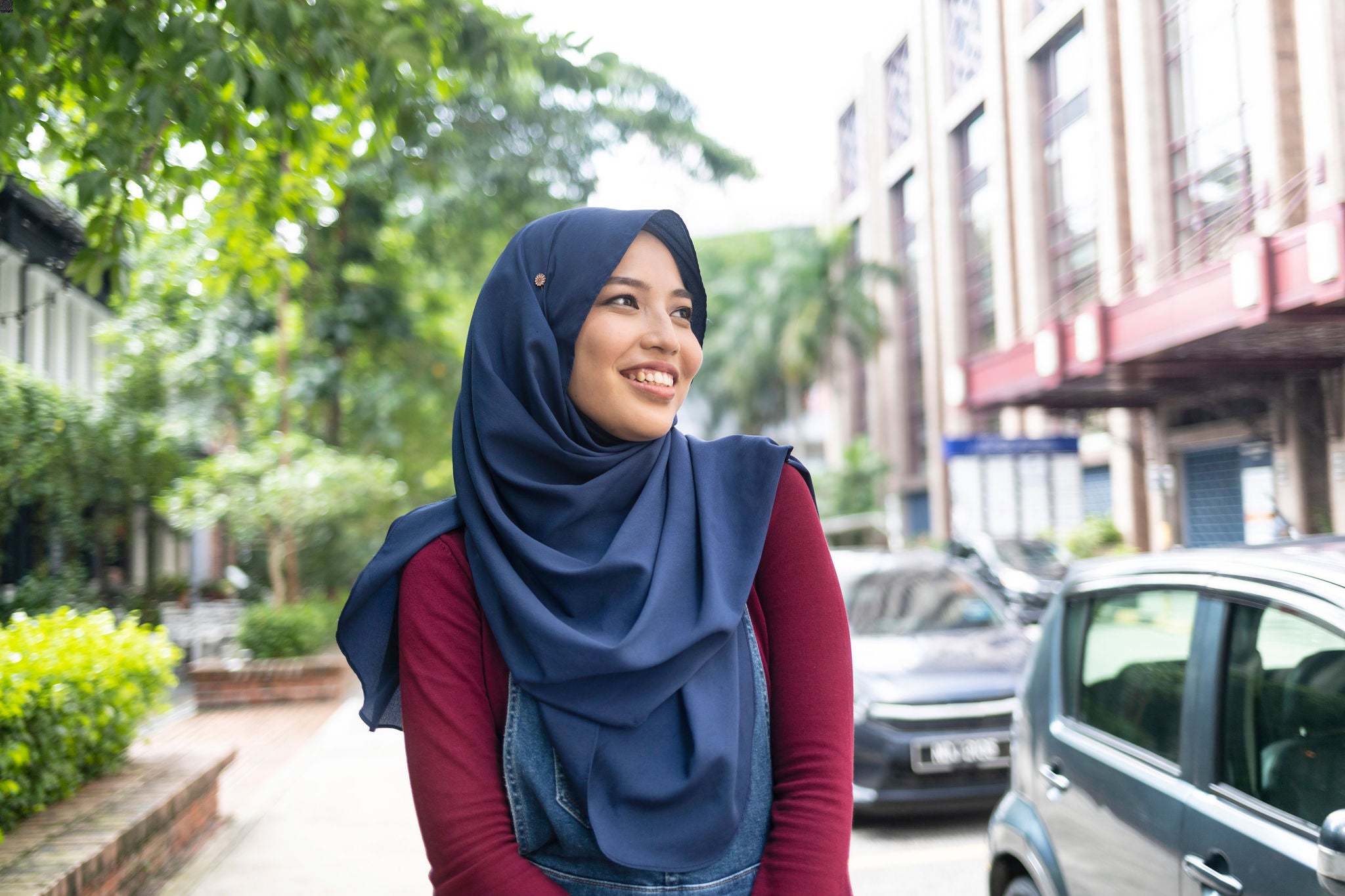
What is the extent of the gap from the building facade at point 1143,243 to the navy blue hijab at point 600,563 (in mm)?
3841

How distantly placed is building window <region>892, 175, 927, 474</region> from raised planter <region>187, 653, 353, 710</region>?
26.2 m

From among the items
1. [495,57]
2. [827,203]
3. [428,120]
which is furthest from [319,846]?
[827,203]

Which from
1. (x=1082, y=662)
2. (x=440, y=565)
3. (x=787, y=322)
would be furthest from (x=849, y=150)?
(x=440, y=565)

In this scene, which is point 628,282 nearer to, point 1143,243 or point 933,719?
point 933,719

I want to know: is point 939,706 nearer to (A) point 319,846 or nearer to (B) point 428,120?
(A) point 319,846

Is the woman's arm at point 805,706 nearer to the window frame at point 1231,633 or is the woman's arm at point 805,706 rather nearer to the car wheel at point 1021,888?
the window frame at point 1231,633

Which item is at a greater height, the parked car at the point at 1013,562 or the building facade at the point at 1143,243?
the building facade at the point at 1143,243

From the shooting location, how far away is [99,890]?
160 inches

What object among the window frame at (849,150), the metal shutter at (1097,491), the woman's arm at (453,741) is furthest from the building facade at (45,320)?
the window frame at (849,150)

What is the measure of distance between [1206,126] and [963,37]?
30.0 feet

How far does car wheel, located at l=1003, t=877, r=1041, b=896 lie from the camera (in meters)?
3.17

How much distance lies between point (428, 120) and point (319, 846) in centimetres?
370

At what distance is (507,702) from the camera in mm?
1571

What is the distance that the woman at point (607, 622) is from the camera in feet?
4.82
